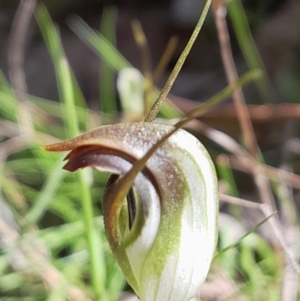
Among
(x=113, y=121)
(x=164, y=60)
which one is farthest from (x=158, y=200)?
(x=113, y=121)

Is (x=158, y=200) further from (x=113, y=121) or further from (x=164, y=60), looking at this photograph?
(x=113, y=121)

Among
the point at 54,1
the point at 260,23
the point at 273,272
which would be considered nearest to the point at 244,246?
the point at 273,272

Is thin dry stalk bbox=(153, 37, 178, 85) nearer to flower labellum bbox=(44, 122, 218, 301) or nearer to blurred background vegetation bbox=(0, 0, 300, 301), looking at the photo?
blurred background vegetation bbox=(0, 0, 300, 301)

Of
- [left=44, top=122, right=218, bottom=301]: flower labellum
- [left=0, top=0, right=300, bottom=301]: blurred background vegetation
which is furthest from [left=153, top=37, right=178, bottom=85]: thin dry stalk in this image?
[left=44, top=122, right=218, bottom=301]: flower labellum

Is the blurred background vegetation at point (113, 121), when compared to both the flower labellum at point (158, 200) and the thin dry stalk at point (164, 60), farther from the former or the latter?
the flower labellum at point (158, 200)

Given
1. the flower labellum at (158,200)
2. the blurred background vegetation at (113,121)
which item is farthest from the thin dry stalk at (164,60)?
the flower labellum at (158,200)
